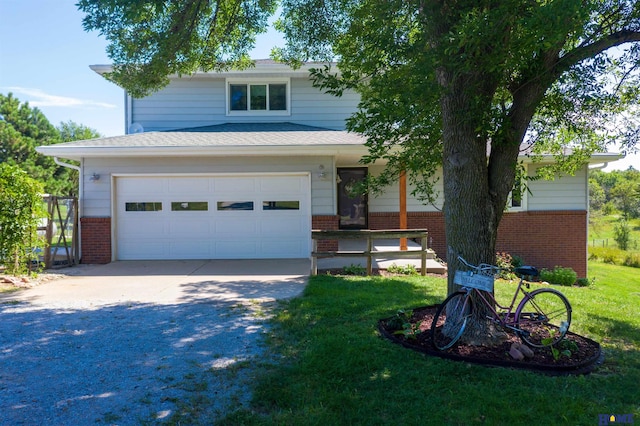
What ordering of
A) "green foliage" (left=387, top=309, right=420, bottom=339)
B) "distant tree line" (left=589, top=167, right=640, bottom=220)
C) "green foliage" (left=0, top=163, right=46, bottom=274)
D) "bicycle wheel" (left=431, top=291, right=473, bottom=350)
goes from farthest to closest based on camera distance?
"distant tree line" (left=589, top=167, right=640, bottom=220), "green foliage" (left=0, top=163, right=46, bottom=274), "green foliage" (left=387, top=309, right=420, bottom=339), "bicycle wheel" (left=431, top=291, right=473, bottom=350)

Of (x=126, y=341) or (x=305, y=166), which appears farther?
(x=305, y=166)

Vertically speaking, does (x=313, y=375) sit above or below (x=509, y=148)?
below

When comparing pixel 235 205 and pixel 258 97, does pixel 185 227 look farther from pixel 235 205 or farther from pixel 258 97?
pixel 258 97

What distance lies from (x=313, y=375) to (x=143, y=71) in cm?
636

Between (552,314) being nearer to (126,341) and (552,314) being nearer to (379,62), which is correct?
(379,62)

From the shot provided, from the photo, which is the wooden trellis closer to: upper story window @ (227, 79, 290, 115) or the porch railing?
upper story window @ (227, 79, 290, 115)

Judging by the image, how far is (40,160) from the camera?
2323cm

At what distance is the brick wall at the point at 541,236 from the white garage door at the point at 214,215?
13.2ft

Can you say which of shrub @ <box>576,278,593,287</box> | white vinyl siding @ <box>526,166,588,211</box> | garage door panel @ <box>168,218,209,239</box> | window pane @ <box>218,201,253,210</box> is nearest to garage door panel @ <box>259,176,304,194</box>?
window pane @ <box>218,201,253,210</box>

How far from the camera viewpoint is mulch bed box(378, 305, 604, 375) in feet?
13.7

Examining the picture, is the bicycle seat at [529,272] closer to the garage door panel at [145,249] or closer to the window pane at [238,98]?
the garage door panel at [145,249]

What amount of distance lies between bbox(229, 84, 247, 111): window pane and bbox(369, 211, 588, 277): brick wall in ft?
21.3

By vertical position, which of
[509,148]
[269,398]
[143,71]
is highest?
[143,71]

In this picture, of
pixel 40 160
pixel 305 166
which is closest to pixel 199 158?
pixel 305 166
